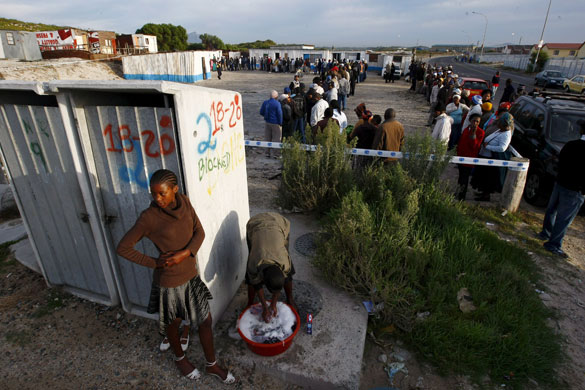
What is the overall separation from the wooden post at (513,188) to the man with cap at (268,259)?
4495 mm

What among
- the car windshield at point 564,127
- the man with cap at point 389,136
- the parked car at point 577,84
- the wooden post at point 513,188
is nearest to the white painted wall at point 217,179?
Answer: the man with cap at point 389,136

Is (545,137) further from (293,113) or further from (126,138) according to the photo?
(126,138)

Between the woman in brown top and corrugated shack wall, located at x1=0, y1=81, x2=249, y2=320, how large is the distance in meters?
0.32

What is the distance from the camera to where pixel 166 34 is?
57.8 metres

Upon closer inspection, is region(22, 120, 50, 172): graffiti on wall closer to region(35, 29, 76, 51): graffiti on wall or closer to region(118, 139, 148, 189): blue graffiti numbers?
region(118, 139, 148, 189): blue graffiti numbers

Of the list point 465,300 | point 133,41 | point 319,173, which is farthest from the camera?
point 133,41

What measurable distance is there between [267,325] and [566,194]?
4.38 m

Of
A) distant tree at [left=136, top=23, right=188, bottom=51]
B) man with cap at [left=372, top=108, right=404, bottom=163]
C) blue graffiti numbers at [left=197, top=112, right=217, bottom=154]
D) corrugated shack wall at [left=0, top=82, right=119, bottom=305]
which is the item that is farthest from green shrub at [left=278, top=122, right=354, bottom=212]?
distant tree at [left=136, top=23, right=188, bottom=51]

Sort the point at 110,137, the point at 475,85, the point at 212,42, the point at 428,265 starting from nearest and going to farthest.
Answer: the point at 110,137, the point at 428,265, the point at 475,85, the point at 212,42

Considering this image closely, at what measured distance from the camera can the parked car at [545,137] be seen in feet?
19.0

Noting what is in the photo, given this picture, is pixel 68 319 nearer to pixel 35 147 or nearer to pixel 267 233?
pixel 35 147

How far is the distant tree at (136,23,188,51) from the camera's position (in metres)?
57.1

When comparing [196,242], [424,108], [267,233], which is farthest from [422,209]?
[424,108]

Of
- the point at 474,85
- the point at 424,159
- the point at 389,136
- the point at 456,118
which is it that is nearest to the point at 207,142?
the point at 424,159
